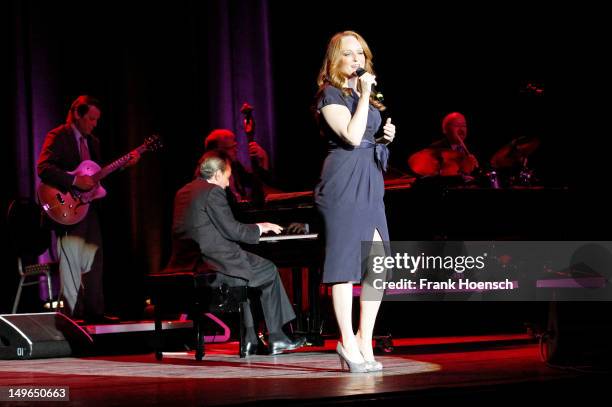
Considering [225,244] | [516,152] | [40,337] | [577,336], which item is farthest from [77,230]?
[577,336]

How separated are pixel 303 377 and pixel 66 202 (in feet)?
11.5

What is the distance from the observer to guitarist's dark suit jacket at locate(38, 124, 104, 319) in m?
7.27

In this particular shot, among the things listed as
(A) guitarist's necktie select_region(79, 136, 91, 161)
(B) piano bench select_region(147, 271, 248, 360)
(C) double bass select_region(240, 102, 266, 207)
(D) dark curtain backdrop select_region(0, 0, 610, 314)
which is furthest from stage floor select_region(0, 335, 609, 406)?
(D) dark curtain backdrop select_region(0, 0, 610, 314)

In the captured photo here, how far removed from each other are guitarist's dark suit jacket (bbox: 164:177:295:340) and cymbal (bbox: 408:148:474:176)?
1596 millimetres

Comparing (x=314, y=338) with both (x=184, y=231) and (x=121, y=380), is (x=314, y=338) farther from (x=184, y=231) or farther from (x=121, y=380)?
(x=121, y=380)

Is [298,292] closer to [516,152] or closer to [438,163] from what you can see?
[438,163]

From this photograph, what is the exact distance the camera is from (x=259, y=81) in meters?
8.84

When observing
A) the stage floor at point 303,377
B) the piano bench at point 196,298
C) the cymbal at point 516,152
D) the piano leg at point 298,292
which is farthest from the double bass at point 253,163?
the cymbal at point 516,152

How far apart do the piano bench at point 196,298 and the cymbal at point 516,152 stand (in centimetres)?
224

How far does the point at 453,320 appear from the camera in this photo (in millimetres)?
7129

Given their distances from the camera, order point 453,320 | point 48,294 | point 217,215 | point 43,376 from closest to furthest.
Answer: point 43,376
point 217,215
point 453,320
point 48,294

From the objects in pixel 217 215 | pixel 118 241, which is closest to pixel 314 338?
pixel 217 215

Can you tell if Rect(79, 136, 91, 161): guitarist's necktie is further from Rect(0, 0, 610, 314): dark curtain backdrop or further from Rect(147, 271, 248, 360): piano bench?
Rect(147, 271, 248, 360): piano bench

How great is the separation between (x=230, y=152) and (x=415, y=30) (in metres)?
2.54
